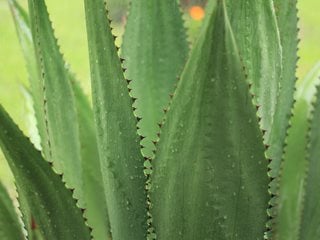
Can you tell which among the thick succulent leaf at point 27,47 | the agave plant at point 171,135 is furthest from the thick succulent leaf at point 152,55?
the thick succulent leaf at point 27,47

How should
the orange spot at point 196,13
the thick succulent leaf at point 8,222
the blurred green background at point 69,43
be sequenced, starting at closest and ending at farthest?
the thick succulent leaf at point 8,222 → the orange spot at point 196,13 → the blurred green background at point 69,43

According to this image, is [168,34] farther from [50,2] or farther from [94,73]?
[50,2]

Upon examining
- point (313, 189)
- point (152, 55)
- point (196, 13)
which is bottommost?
point (313, 189)

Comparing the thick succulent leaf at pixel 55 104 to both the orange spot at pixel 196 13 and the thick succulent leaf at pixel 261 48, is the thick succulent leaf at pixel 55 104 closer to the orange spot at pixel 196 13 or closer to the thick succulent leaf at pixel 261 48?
the thick succulent leaf at pixel 261 48

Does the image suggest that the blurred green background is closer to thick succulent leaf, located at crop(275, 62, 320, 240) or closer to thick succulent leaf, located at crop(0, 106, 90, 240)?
thick succulent leaf, located at crop(275, 62, 320, 240)

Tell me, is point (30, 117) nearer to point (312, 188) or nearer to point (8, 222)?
point (8, 222)

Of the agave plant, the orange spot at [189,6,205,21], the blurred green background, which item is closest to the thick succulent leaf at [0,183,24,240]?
the agave plant

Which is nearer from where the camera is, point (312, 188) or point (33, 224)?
point (33, 224)

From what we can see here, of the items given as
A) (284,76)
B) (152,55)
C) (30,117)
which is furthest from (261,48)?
(30,117)
